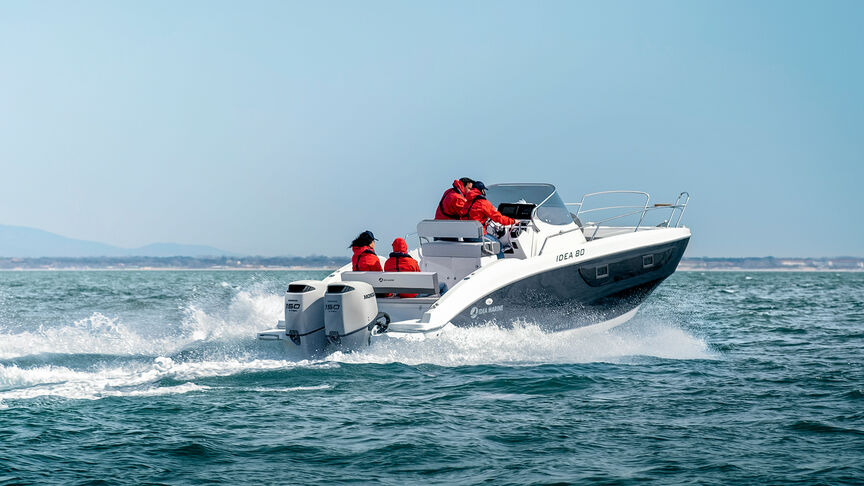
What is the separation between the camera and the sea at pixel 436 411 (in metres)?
4.68

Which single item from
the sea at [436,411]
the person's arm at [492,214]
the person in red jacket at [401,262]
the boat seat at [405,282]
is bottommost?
the sea at [436,411]

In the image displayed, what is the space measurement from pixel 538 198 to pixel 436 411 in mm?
5108

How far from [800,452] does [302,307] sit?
4.46m

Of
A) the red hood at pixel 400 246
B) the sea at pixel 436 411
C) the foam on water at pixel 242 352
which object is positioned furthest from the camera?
the red hood at pixel 400 246

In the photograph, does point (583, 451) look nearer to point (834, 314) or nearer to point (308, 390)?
point (308, 390)

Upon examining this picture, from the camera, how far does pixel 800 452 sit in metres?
5.08

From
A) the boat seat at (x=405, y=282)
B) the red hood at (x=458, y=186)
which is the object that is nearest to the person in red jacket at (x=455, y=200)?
the red hood at (x=458, y=186)

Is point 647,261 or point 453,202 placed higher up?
point 453,202

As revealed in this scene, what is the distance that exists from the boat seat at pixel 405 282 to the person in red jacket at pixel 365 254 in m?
0.18

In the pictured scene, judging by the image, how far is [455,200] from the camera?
979cm

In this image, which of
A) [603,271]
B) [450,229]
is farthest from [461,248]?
[603,271]

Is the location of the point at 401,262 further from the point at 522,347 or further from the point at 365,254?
the point at 522,347

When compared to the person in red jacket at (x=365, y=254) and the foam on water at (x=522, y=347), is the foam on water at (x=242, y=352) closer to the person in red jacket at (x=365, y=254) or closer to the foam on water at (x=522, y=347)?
the foam on water at (x=522, y=347)

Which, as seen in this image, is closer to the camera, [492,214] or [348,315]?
[348,315]
